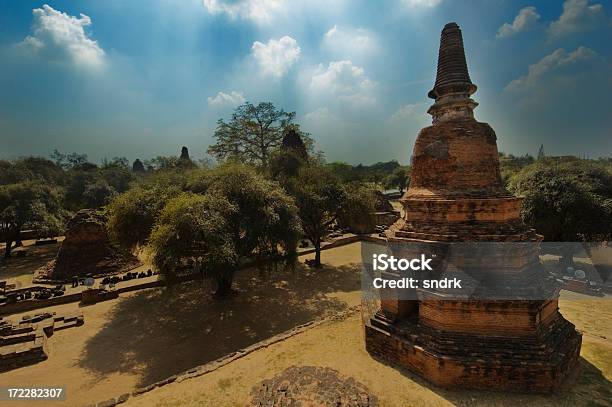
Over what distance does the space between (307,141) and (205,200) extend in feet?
74.9

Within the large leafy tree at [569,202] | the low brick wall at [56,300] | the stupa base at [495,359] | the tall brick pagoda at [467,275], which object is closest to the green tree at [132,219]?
the low brick wall at [56,300]

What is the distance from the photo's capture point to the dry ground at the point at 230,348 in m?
7.45

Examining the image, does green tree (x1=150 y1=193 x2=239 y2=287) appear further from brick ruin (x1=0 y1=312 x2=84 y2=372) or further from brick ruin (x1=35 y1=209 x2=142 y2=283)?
brick ruin (x1=35 y1=209 x2=142 y2=283)

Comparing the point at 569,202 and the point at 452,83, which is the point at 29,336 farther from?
the point at 569,202

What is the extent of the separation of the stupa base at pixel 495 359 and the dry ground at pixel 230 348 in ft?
0.85

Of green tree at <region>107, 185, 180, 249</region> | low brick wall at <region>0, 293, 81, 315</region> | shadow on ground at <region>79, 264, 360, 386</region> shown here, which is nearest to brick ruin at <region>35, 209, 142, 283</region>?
low brick wall at <region>0, 293, 81, 315</region>

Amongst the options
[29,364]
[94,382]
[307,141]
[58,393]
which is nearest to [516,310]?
[94,382]

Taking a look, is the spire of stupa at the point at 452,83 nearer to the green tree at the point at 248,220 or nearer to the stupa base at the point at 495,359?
the stupa base at the point at 495,359

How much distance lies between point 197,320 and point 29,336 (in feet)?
19.2

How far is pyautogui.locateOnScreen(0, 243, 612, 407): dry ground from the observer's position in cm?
745

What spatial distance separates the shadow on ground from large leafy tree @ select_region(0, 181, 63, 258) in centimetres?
1475

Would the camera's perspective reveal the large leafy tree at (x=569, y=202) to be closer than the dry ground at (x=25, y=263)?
Yes

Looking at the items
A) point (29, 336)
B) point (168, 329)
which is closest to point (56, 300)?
point (29, 336)

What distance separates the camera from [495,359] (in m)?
7.27
